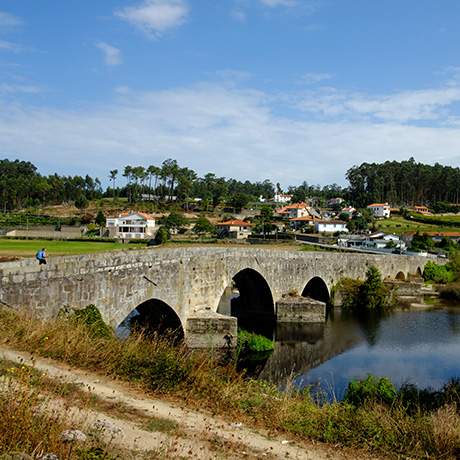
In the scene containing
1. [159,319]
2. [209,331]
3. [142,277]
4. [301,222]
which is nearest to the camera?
[142,277]

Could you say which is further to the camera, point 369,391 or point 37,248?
point 37,248

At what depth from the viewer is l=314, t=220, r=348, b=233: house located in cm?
8556

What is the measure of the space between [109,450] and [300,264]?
29.7 m

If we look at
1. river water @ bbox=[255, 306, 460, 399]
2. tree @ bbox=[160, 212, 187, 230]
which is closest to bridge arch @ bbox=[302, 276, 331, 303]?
river water @ bbox=[255, 306, 460, 399]

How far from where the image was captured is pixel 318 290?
38781 millimetres

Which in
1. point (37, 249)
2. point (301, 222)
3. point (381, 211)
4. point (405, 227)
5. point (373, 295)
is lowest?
point (373, 295)

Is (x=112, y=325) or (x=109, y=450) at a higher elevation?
(x=109, y=450)

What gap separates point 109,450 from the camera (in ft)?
16.7

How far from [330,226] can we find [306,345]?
62387 millimetres

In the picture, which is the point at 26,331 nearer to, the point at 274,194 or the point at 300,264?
the point at 300,264

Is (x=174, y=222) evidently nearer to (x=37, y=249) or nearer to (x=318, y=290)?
(x=318, y=290)

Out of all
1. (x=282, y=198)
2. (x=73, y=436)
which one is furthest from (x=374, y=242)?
(x=282, y=198)

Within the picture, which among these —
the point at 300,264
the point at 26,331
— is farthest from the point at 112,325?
the point at 300,264

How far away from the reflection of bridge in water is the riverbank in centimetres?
1094
